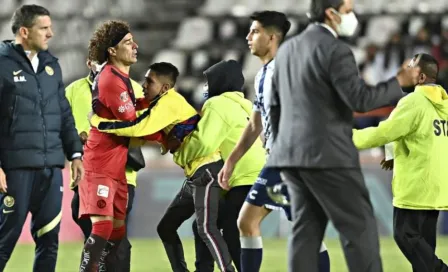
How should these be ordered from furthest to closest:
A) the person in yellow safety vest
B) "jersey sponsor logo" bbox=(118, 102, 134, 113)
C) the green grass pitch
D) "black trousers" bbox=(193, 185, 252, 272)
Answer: the green grass pitch, the person in yellow safety vest, "black trousers" bbox=(193, 185, 252, 272), "jersey sponsor logo" bbox=(118, 102, 134, 113)

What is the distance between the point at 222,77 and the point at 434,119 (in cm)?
176

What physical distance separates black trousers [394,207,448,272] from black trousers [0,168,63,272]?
263 cm

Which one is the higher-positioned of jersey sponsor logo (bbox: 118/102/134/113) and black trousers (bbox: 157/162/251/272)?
jersey sponsor logo (bbox: 118/102/134/113)

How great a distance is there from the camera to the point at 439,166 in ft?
28.0

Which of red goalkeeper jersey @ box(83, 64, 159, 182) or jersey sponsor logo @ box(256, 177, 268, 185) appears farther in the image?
red goalkeeper jersey @ box(83, 64, 159, 182)

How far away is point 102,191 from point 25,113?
2.69ft

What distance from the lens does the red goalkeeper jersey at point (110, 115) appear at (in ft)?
26.9

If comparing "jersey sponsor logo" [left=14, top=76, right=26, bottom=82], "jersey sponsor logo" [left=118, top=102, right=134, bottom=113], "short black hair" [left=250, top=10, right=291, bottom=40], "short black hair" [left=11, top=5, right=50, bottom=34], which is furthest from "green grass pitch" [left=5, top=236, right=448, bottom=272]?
"short black hair" [left=250, top=10, right=291, bottom=40]

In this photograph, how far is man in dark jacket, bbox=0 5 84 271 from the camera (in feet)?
27.0

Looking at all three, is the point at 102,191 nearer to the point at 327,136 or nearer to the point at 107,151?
the point at 107,151

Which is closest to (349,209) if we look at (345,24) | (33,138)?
(345,24)

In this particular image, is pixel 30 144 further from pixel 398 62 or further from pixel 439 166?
pixel 398 62

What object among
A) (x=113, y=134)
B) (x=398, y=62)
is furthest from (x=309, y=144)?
(x=398, y=62)

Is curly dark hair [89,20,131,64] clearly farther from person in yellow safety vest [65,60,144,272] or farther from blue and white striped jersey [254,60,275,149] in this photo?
blue and white striped jersey [254,60,275,149]
